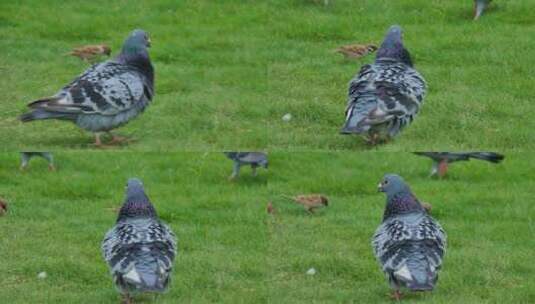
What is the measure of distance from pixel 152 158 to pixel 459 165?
3.68 metres

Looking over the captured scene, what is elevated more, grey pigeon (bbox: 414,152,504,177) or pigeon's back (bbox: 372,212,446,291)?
pigeon's back (bbox: 372,212,446,291)

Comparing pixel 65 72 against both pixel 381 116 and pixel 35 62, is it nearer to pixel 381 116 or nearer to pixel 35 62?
pixel 35 62

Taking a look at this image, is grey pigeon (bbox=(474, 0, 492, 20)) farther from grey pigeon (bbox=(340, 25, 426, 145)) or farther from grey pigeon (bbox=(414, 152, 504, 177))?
grey pigeon (bbox=(340, 25, 426, 145))

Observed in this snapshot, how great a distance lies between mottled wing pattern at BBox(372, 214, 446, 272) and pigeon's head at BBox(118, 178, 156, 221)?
235 cm

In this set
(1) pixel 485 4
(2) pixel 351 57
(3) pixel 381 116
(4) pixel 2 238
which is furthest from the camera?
(1) pixel 485 4

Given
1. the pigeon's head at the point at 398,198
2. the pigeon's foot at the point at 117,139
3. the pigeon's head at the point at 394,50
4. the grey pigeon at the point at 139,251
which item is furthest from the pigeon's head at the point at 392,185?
the pigeon's foot at the point at 117,139

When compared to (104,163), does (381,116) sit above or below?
above

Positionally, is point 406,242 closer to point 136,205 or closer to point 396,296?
point 396,296

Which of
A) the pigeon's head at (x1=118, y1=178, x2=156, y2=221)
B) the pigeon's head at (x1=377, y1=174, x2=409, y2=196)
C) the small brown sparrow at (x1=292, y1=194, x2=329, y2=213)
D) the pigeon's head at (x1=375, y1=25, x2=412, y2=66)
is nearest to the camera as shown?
the pigeon's head at (x1=118, y1=178, x2=156, y2=221)

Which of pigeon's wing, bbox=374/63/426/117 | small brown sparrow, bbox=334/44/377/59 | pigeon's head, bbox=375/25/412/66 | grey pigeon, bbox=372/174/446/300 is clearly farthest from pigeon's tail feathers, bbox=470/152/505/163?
small brown sparrow, bbox=334/44/377/59

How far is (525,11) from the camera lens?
23328mm

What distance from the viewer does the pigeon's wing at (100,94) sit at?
56.1ft

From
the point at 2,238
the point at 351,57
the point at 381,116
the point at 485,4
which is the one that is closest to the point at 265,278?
the point at 381,116

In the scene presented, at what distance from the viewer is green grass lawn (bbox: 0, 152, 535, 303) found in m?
16.9
